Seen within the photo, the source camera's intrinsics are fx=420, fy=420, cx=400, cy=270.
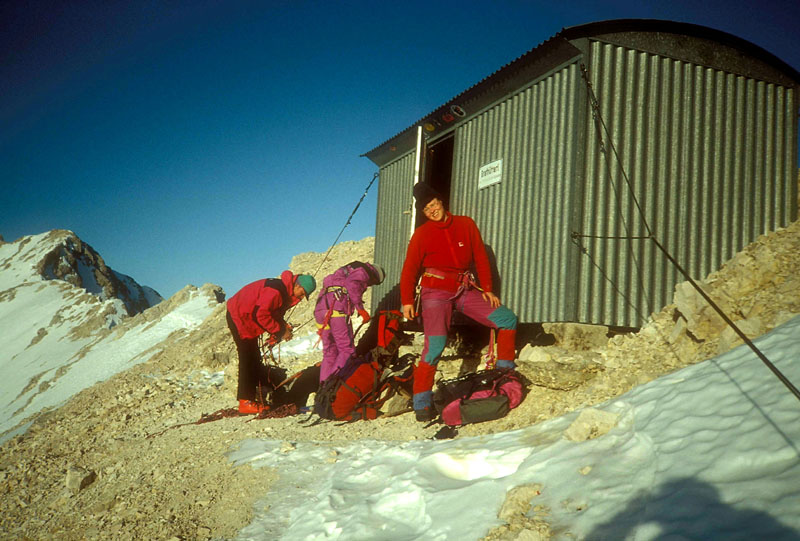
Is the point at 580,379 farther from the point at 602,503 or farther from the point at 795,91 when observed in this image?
the point at 795,91

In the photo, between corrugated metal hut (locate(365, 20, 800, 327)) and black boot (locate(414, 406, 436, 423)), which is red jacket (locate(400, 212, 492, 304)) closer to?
corrugated metal hut (locate(365, 20, 800, 327))

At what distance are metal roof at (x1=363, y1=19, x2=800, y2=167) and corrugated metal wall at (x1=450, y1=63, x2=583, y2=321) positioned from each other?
0.73 ft

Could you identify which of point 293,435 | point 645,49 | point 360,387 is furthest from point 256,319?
point 645,49

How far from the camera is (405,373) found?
21.6 ft

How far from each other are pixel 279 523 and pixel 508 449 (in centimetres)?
171

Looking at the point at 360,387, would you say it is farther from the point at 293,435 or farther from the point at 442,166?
the point at 442,166

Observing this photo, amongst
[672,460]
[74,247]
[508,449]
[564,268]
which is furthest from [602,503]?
[74,247]

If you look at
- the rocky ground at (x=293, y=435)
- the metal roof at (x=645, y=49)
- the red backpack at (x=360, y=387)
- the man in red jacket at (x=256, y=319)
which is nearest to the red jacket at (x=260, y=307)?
the man in red jacket at (x=256, y=319)

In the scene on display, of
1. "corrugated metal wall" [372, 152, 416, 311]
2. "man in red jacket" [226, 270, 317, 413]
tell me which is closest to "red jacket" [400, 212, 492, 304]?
"man in red jacket" [226, 270, 317, 413]

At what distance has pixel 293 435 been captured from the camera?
16.9 feet

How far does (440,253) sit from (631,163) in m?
2.77

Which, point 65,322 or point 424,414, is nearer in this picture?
point 424,414

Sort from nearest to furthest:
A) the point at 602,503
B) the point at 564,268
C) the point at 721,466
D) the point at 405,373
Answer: the point at 721,466
the point at 602,503
the point at 564,268
the point at 405,373

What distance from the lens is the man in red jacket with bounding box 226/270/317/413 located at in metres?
6.87
